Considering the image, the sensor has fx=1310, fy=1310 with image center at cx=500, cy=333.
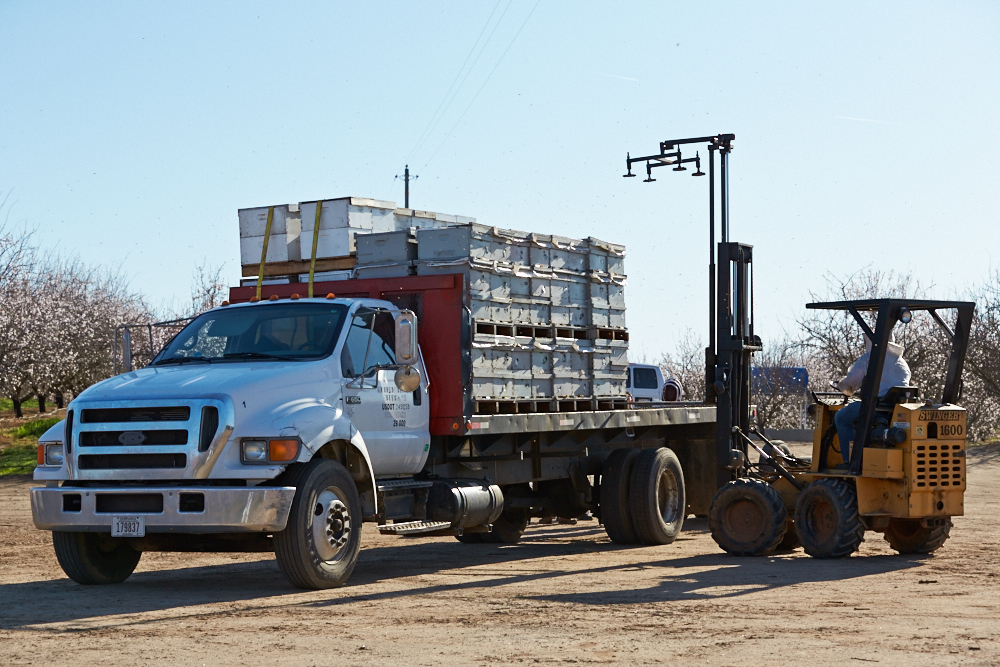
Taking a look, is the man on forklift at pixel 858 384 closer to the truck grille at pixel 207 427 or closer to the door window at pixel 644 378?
the truck grille at pixel 207 427

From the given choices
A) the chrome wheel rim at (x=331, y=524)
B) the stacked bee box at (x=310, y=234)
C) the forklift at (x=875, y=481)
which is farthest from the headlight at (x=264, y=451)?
the forklift at (x=875, y=481)

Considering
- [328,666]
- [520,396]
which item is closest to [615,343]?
[520,396]

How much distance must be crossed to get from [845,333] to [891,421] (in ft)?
103

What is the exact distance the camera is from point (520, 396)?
13047 mm

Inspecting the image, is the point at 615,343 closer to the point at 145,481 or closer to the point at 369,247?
the point at 369,247

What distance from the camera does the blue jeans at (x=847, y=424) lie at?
13.1 meters

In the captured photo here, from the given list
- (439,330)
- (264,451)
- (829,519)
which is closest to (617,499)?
(829,519)

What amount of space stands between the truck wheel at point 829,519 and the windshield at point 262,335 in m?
5.03

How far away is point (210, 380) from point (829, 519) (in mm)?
6283

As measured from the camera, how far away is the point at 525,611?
30.6 feet

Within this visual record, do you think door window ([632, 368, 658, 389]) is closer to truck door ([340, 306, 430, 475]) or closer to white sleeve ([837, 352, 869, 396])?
white sleeve ([837, 352, 869, 396])

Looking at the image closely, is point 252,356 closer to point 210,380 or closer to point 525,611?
point 210,380

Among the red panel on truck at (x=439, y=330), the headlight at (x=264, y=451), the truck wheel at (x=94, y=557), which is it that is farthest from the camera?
the red panel on truck at (x=439, y=330)

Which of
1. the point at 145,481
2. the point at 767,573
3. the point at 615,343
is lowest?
the point at 767,573
